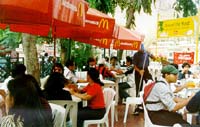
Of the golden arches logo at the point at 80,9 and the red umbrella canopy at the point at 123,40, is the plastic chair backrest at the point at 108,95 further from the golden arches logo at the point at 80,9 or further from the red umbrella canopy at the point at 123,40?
the red umbrella canopy at the point at 123,40

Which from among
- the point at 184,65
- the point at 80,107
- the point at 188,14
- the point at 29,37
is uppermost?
the point at 188,14

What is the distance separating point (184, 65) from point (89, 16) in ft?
8.91

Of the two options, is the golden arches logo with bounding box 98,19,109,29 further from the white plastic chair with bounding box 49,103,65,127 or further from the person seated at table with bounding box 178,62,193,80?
the person seated at table with bounding box 178,62,193,80

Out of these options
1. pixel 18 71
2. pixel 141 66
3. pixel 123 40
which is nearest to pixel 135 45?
pixel 123 40

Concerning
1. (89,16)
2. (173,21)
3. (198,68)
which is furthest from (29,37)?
(198,68)

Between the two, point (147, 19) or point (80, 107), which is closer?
point (80, 107)

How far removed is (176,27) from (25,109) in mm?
4241

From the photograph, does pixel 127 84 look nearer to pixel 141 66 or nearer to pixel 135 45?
pixel 141 66

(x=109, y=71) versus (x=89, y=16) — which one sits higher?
(x=89, y=16)

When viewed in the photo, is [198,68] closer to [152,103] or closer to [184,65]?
[184,65]

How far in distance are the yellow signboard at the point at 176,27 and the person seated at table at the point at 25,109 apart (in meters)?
3.40

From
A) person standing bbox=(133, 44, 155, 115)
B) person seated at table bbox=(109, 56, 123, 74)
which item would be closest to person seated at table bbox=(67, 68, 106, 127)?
person standing bbox=(133, 44, 155, 115)

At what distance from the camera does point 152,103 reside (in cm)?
352

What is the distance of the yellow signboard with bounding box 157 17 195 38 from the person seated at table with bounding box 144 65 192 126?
1.77 m
